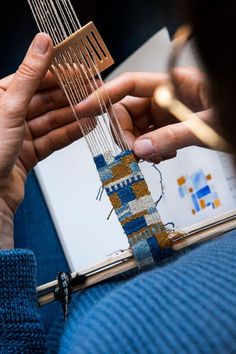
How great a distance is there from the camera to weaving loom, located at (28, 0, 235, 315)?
60 cm

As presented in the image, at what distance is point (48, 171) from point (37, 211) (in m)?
0.16

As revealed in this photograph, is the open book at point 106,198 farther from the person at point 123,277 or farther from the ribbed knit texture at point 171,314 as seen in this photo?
the ribbed knit texture at point 171,314

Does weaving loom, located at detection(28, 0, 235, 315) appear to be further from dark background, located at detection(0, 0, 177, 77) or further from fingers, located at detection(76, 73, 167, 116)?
dark background, located at detection(0, 0, 177, 77)

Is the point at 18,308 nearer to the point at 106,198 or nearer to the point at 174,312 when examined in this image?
the point at 174,312

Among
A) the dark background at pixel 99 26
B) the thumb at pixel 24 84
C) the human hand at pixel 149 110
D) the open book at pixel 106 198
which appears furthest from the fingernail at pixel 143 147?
the dark background at pixel 99 26

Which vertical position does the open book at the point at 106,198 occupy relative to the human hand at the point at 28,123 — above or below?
below

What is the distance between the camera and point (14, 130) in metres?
0.72

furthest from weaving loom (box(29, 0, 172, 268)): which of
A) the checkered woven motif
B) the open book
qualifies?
the open book

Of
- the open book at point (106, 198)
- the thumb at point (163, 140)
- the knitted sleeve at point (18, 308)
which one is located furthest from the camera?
the open book at point (106, 198)

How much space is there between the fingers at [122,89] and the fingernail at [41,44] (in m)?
0.10

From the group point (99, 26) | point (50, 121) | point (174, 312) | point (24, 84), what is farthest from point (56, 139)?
point (99, 26)

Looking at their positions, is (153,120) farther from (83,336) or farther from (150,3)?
(150,3)

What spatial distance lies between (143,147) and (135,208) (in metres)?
0.10

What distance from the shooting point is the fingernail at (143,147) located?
65cm
